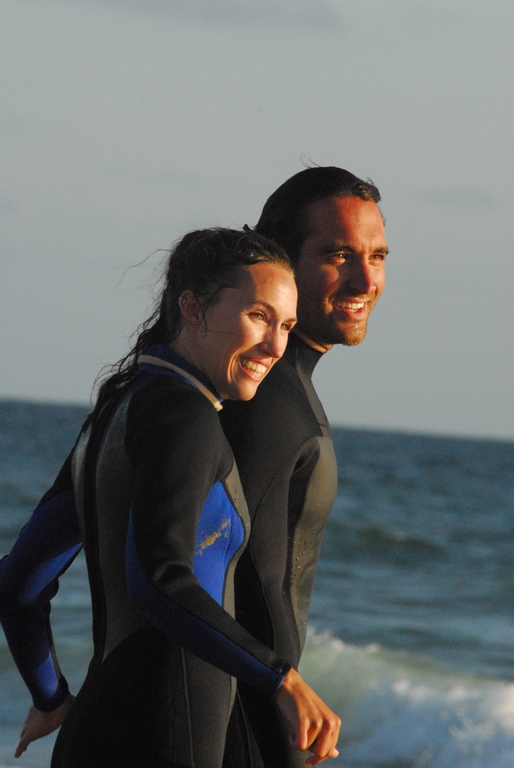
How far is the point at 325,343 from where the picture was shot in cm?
267

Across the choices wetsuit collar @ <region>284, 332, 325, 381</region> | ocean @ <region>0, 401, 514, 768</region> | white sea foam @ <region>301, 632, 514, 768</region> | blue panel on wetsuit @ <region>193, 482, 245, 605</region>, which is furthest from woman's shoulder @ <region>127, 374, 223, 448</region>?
white sea foam @ <region>301, 632, 514, 768</region>

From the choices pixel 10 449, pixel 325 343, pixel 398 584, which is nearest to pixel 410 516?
pixel 398 584

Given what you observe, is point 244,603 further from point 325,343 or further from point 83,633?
point 83,633

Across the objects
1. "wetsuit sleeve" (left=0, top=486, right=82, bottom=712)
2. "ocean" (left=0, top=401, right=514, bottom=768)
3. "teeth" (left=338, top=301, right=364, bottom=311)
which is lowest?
"ocean" (left=0, top=401, right=514, bottom=768)

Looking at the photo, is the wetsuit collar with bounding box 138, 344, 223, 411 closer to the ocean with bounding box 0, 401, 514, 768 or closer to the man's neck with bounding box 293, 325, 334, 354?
the man's neck with bounding box 293, 325, 334, 354

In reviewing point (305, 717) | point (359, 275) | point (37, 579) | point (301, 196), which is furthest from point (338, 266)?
point (305, 717)

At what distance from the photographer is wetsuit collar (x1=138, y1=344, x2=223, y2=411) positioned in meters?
1.99

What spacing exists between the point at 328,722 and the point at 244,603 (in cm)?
53

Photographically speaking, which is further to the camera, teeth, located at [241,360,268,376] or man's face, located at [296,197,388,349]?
man's face, located at [296,197,388,349]

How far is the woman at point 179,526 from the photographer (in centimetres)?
175

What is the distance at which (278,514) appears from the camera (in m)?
2.25

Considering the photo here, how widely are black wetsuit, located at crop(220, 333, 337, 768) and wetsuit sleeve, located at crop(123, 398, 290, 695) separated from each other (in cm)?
37

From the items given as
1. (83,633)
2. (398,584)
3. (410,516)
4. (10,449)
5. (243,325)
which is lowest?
(10,449)

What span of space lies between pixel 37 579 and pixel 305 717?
0.76m
